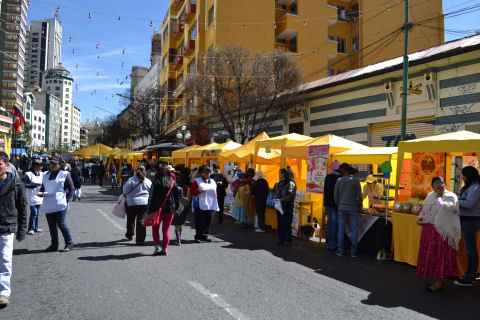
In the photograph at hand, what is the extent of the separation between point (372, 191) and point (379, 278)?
457 centimetres

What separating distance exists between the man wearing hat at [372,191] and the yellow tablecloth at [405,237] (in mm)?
2888

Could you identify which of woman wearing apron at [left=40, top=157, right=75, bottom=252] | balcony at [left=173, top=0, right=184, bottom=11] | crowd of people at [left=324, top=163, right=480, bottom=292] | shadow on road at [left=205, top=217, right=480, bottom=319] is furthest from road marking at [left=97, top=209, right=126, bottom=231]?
balcony at [left=173, top=0, right=184, bottom=11]

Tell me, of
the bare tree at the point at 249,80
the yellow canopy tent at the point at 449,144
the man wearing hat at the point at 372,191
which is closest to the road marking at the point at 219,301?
the yellow canopy tent at the point at 449,144

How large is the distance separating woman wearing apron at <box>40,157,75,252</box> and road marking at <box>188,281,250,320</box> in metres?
3.20

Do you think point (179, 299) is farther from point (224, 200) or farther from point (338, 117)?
point (338, 117)

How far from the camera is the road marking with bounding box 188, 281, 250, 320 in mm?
4270

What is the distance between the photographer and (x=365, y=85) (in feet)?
52.6

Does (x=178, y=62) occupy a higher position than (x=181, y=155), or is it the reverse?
(x=178, y=62)

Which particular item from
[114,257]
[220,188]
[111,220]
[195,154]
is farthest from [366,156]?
[195,154]

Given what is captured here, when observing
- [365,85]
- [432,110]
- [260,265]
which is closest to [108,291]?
[260,265]

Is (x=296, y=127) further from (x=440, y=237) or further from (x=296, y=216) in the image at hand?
(x=440, y=237)

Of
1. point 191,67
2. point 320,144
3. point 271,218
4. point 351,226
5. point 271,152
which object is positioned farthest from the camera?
point 191,67

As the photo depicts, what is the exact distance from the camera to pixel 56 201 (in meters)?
7.08

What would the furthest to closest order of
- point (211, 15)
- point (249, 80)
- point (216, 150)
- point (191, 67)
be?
point (191, 67) < point (211, 15) < point (249, 80) < point (216, 150)
